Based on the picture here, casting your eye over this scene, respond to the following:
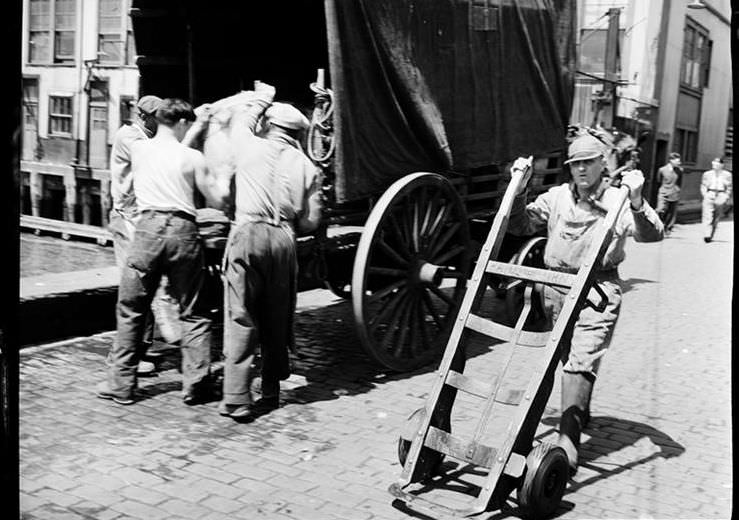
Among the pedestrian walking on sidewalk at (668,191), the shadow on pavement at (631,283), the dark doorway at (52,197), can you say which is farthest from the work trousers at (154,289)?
the pedestrian walking on sidewalk at (668,191)

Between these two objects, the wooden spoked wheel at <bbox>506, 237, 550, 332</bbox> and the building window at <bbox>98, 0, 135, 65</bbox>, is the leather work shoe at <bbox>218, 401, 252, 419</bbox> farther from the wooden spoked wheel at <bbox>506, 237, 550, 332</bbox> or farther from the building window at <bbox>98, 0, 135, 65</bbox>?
the building window at <bbox>98, 0, 135, 65</bbox>

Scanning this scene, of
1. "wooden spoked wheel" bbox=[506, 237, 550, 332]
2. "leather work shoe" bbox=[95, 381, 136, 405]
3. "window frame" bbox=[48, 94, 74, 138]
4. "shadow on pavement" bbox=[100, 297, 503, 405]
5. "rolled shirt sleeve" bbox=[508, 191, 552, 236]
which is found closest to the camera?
"rolled shirt sleeve" bbox=[508, 191, 552, 236]

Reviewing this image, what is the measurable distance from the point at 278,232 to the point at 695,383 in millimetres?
3415

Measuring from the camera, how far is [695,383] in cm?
638

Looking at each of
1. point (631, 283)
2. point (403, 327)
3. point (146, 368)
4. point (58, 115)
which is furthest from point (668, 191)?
point (146, 368)

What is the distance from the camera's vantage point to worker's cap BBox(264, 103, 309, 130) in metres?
5.40

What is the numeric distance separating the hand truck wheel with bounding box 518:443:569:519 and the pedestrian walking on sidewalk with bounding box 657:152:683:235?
1248 centimetres

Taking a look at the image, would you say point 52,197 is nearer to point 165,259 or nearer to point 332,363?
point 332,363

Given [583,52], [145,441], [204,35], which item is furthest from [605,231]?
[583,52]

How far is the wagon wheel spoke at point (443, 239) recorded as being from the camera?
6.54 metres

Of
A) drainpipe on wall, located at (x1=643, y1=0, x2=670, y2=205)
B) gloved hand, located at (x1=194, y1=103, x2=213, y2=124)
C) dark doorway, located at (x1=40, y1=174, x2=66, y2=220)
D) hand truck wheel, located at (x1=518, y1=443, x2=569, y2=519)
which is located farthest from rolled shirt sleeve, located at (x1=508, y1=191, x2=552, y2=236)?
dark doorway, located at (x1=40, y1=174, x2=66, y2=220)

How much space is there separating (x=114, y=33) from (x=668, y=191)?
1083 centimetres

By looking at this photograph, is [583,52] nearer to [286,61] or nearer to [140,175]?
[286,61]

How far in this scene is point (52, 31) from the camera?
24.3ft
